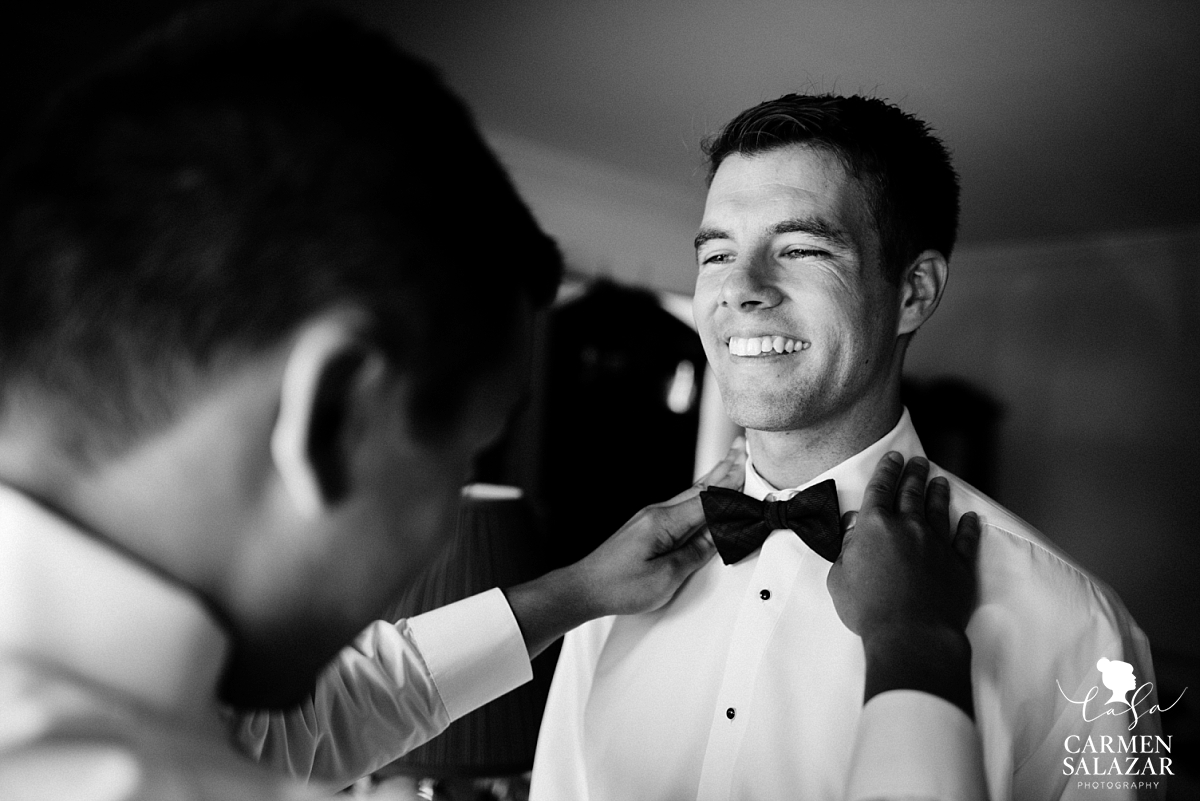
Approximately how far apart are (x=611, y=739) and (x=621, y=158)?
347 centimetres

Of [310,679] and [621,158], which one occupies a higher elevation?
[621,158]

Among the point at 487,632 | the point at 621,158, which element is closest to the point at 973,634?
the point at 487,632

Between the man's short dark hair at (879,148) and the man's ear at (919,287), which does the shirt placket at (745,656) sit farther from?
the man's short dark hair at (879,148)

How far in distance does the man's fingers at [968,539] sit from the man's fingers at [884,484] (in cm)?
11

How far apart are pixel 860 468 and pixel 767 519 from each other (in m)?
0.18

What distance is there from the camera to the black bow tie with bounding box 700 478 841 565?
3.93 ft

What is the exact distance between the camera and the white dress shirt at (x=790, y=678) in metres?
1.07

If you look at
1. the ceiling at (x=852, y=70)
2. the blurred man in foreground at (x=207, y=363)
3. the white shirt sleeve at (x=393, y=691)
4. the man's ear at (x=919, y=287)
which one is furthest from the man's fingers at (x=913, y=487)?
the ceiling at (x=852, y=70)

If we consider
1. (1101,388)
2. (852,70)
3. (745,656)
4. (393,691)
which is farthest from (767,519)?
(1101,388)

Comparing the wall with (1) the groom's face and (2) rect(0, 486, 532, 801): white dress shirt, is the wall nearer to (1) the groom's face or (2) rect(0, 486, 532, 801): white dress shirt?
(1) the groom's face

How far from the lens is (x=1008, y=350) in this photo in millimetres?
6359

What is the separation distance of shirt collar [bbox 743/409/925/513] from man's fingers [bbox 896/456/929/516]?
1.8 inches

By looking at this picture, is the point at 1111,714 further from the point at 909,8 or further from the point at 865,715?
the point at 909,8

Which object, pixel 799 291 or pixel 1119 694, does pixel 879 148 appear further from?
pixel 1119 694
